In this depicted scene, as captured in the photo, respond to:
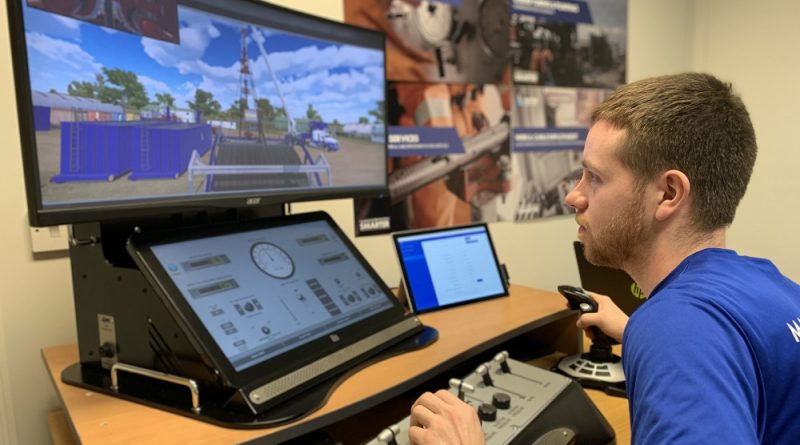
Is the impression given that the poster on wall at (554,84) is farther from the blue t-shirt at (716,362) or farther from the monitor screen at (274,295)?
the blue t-shirt at (716,362)

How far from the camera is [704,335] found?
1.99 ft

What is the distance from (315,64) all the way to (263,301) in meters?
0.59

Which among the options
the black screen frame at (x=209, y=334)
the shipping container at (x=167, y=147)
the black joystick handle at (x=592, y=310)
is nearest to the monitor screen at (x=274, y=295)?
the black screen frame at (x=209, y=334)

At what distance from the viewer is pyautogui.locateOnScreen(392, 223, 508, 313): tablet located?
1.51 meters

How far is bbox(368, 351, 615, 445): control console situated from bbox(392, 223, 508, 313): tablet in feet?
1.16

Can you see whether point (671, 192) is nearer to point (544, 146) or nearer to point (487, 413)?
point (487, 413)

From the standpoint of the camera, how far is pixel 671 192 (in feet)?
2.59

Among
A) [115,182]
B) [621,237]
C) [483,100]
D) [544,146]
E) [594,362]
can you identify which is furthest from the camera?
[544,146]

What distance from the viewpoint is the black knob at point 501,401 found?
1036mm

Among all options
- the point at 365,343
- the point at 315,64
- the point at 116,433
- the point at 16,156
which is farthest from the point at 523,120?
the point at 116,433

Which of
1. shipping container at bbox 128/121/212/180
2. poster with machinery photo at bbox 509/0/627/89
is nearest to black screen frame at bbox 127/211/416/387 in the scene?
shipping container at bbox 128/121/212/180

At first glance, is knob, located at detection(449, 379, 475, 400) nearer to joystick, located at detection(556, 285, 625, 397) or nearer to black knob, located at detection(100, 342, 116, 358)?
joystick, located at detection(556, 285, 625, 397)

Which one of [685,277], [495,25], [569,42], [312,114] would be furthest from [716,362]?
[569,42]

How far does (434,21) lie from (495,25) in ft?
0.95
